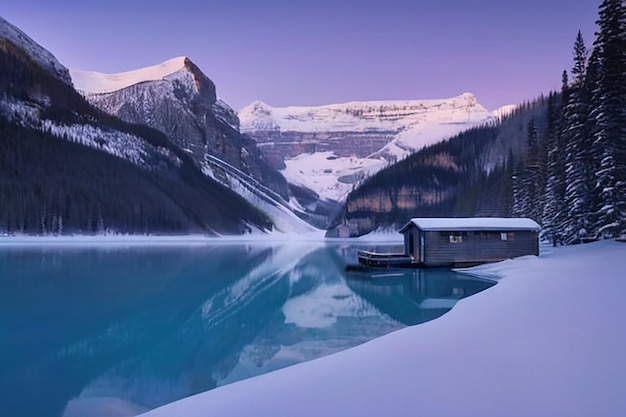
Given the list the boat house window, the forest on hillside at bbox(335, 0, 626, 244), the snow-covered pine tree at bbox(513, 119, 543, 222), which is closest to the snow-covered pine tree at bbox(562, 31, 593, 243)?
the forest on hillside at bbox(335, 0, 626, 244)

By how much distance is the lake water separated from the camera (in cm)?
1105

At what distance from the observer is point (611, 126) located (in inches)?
1248

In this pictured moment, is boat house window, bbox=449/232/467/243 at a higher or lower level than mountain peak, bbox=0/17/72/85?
lower

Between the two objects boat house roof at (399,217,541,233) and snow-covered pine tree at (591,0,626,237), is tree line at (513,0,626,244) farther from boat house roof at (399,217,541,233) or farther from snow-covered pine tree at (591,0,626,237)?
boat house roof at (399,217,541,233)

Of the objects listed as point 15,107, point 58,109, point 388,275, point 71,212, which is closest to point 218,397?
point 388,275

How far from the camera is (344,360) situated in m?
10.3

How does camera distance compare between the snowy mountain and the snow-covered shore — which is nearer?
the snow-covered shore

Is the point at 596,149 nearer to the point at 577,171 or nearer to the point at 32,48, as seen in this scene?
the point at 577,171

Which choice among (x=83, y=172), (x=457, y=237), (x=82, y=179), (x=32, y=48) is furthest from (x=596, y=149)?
(x=32, y=48)

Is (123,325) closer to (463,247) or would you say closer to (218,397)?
(218,397)

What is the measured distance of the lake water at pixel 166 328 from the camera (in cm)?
1105

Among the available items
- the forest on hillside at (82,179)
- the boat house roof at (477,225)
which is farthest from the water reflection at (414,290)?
the forest on hillside at (82,179)

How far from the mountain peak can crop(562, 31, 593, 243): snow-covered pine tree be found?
181595 millimetres

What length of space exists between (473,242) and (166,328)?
93.8 ft
